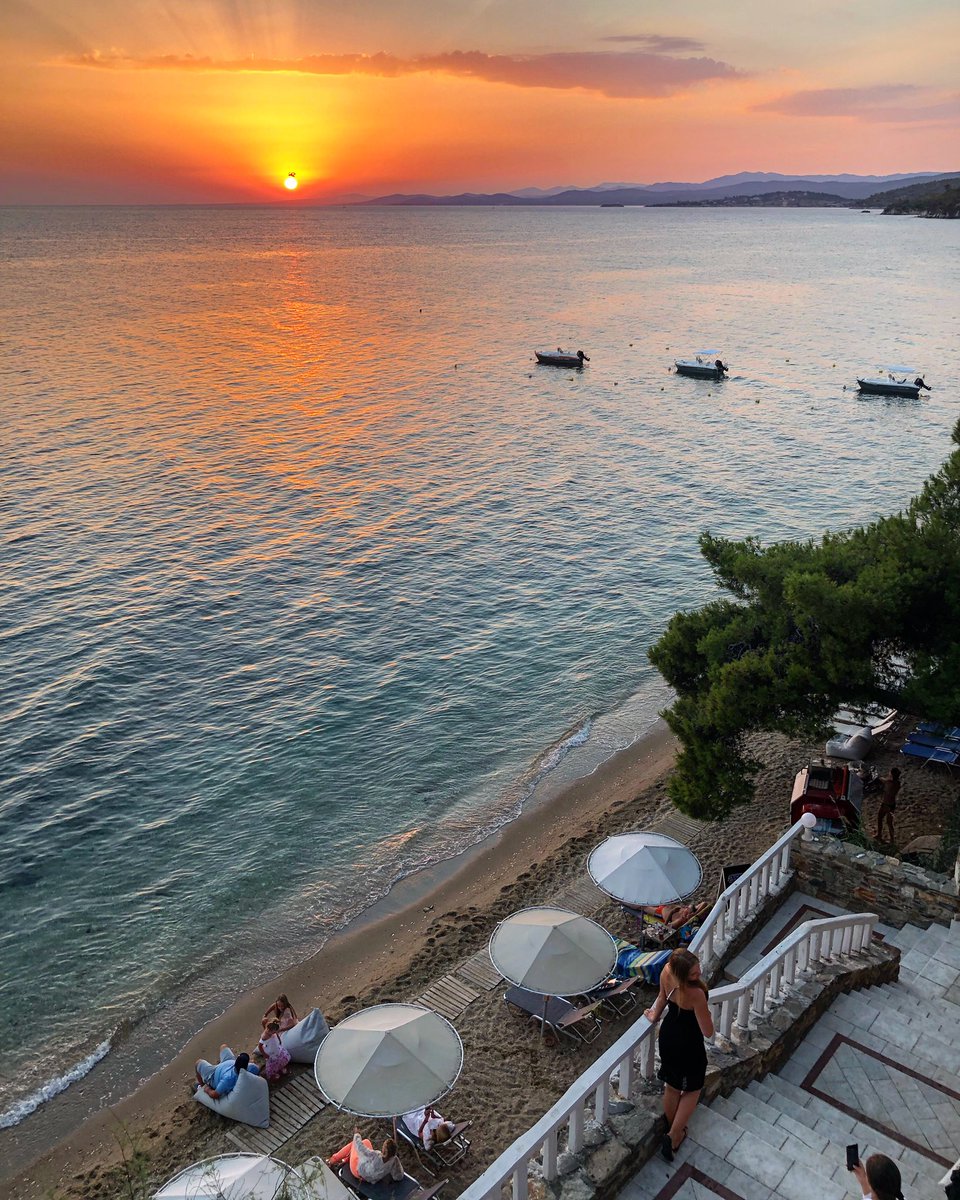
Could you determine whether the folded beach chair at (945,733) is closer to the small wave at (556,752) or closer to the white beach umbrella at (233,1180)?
the small wave at (556,752)

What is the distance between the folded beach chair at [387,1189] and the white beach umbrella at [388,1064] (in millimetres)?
723

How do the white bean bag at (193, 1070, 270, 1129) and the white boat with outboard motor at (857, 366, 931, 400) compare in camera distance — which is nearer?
the white bean bag at (193, 1070, 270, 1129)

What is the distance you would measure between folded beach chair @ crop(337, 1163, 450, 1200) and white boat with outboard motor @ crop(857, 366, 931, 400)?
209ft

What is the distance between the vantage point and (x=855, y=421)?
5769cm

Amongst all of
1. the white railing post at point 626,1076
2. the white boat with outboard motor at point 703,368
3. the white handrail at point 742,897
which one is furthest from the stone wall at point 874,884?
the white boat with outboard motor at point 703,368

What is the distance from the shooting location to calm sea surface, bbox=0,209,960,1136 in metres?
17.6

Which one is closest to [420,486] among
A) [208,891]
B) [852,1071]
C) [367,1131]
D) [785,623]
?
[208,891]

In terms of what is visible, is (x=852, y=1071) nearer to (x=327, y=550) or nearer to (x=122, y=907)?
(x=122, y=907)

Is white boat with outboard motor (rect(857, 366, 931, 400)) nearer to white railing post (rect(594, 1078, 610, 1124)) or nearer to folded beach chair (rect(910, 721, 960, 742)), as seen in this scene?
folded beach chair (rect(910, 721, 960, 742))

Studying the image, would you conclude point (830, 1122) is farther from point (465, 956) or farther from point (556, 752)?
point (556, 752)

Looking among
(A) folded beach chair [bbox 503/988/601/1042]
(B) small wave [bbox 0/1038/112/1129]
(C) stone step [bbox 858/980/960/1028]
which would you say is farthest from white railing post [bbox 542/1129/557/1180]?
(B) small wave [bbox 0/1038/112/1129]

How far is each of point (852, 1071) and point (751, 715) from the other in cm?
574

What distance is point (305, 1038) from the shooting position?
13.4 meters

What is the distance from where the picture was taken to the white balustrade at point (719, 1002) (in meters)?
6.52
